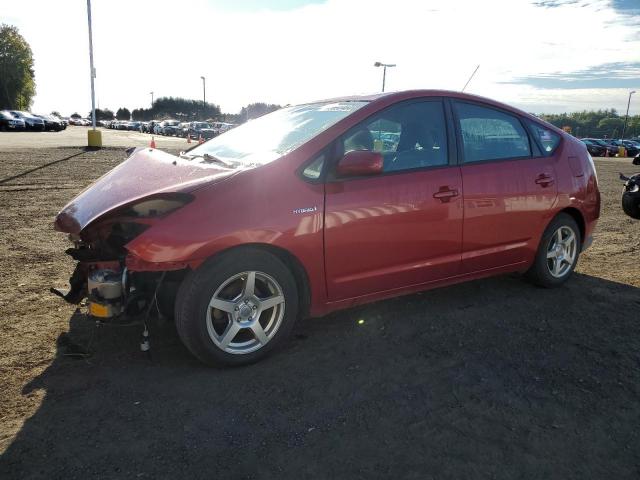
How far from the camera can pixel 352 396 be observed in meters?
2.87

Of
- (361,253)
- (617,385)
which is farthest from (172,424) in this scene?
(617,385)

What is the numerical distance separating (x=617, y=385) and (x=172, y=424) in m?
2.49

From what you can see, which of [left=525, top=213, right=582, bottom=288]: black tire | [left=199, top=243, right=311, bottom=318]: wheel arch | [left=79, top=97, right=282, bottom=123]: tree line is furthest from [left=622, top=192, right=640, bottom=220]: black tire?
[left=79, top=97, right=282, bottom=123]: tree line

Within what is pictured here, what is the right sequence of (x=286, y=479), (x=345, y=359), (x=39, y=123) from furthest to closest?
(x=39, y=123), (x=345, y=359), (x=286, y=479)

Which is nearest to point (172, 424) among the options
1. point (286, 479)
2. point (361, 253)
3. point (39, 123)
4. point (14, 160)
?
point (286, 479)

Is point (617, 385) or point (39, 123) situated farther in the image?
point (39, 123)

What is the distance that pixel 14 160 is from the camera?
1466 cm

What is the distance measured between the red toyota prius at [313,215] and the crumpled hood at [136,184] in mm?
16

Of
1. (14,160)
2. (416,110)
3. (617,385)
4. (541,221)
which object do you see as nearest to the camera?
(617,385)

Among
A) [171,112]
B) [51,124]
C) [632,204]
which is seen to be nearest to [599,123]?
[171,112]

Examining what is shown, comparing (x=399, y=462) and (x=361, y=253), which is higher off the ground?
(x=361, y=253)

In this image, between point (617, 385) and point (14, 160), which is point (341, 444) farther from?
point (14, 160)

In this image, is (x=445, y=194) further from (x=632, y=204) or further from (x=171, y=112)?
(x=171, y=112)

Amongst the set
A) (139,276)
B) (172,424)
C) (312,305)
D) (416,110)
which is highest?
(416,110)
